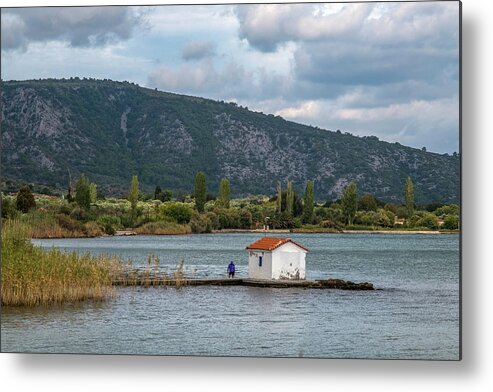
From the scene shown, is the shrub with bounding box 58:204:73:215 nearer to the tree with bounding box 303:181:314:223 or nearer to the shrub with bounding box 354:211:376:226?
the tree with bounding box 303:181:314:223

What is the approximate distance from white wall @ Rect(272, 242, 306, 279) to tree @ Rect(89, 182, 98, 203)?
1.52 m

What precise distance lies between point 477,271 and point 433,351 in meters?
0.66

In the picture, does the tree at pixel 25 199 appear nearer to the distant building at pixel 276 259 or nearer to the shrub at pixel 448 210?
the distant building at pixel 276 259

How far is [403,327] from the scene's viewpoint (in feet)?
28.0

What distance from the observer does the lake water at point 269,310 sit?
813cm

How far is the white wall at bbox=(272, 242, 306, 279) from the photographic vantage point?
368 inches

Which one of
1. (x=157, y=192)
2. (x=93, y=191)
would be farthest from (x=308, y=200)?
(x=93, y=191)

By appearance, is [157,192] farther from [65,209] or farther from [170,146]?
[65,209]

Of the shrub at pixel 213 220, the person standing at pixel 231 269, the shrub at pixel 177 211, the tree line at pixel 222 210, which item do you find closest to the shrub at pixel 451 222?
the tree line at pixel 222 210

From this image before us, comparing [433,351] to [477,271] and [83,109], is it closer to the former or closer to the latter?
[477,271]

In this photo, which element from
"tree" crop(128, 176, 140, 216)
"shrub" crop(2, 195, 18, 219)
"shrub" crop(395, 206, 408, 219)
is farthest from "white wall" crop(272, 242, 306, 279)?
"shrub" crop(2, 195, 18, 219)

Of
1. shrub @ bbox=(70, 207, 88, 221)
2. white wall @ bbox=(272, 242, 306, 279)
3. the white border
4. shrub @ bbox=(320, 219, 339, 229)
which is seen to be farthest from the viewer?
white wall @ bbox=(272, 242, 306, 279)

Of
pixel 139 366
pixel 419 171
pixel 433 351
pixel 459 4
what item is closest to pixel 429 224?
pixel 419 171

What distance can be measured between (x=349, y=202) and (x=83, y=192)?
2.06 metres
